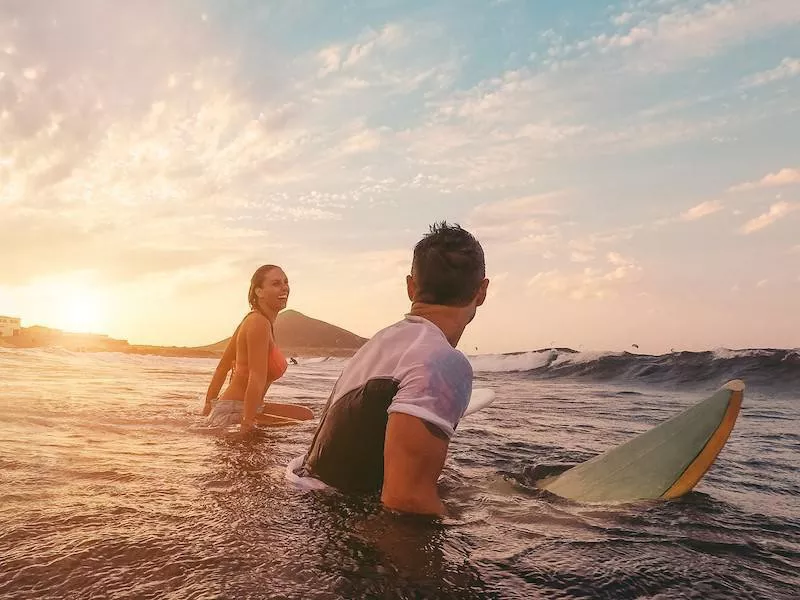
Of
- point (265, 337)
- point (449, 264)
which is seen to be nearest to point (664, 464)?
point (449, 264)

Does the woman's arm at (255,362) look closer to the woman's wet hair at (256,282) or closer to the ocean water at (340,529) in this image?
the woman's wet hair at (256,282)

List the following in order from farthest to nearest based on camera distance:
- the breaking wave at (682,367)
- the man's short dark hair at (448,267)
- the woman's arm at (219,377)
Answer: the breaking wave at (682,367) < the woman's arm at (219,377) < the man's short dark hair at (448,267)

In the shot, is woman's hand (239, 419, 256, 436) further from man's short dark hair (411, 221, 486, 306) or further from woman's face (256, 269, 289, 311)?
man's short dark hair (411, 221, 486, 306)

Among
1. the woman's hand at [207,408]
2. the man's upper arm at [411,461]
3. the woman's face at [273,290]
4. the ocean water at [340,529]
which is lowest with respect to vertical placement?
the ocean water at [340,529]

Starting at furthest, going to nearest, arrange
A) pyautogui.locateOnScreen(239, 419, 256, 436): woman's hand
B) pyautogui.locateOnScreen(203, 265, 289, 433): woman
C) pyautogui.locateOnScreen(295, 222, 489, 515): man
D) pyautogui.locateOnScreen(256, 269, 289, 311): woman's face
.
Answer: pyautogui.locateOnScreen(256, 269, 289, 311): woman's face
pyautogui.locateOnScreen(203, 265, 289, 433): woman
pyautogui.locateOnScreen(239, 419, 256, 436): woman's hand
pyautogui.locateOnScreen(295, 222, 489, 515): man

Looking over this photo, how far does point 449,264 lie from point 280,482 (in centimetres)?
200

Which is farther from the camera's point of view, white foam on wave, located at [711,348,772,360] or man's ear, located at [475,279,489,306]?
white foam on wave, located at [711,348,772,360]

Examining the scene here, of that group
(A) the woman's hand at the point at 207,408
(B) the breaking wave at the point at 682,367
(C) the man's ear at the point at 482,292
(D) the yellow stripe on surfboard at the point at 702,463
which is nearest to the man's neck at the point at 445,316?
(C) the man's ear at the point at 482,292

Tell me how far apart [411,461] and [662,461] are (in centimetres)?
241

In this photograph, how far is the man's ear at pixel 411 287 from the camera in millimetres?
2787

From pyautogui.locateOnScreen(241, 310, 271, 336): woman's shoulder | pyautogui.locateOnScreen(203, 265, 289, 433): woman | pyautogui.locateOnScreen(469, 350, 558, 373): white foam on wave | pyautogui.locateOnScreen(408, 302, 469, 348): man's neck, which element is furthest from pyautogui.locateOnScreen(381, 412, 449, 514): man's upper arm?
pyautogui.locateOnScreen(469, 350, 558, 373): white foam on wave

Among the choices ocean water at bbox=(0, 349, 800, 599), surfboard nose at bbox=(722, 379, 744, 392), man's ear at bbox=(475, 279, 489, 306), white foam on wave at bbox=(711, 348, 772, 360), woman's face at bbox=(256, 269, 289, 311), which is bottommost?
ocean water at bbox=(0, 349, 800, 599)

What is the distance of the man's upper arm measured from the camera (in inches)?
89.7

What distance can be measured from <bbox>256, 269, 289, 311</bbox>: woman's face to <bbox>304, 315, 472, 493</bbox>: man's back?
409 centimetres
